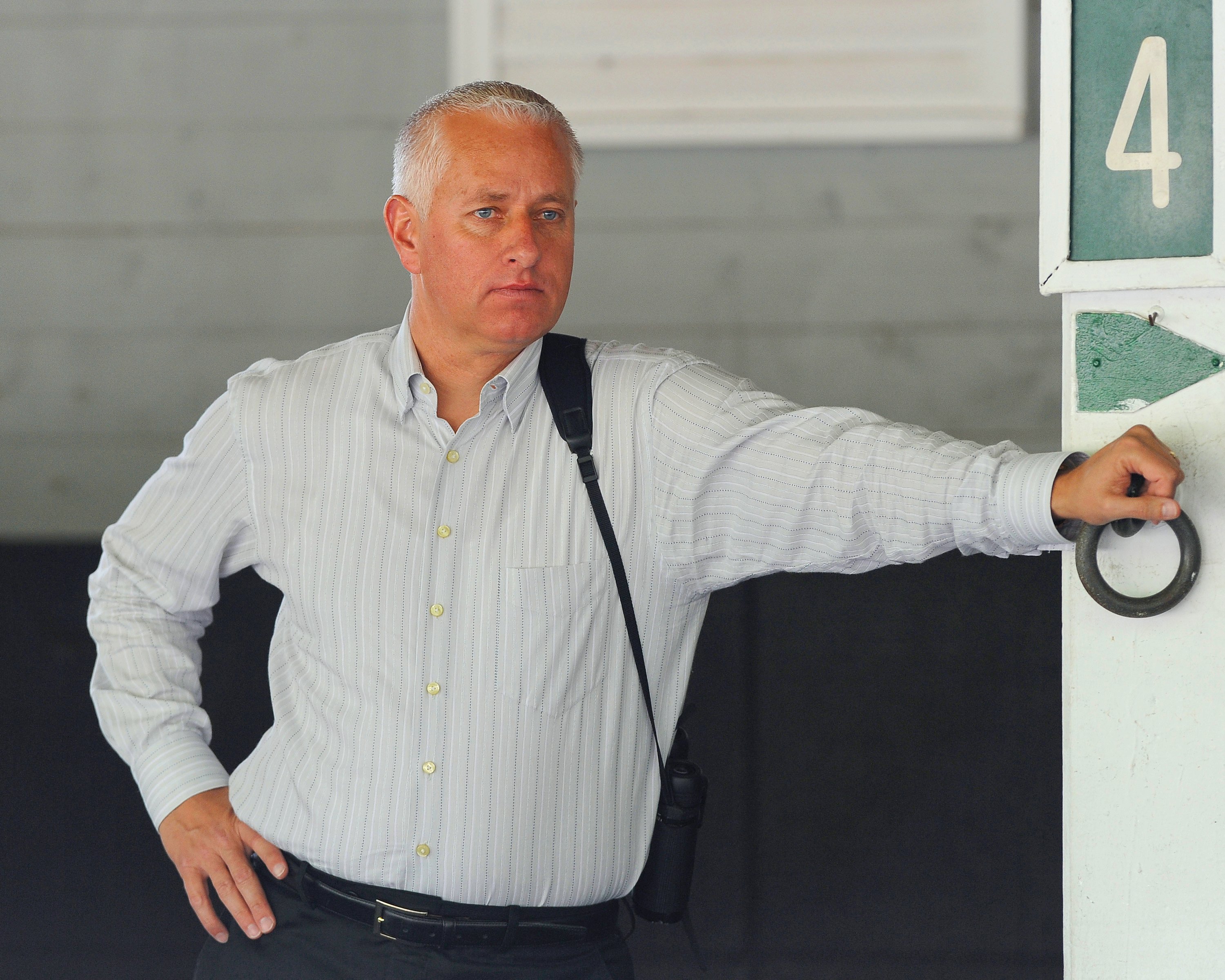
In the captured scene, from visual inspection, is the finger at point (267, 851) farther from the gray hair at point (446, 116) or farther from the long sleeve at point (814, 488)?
the gray hair at point (446, 116)

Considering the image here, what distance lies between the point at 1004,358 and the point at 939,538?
2.08m

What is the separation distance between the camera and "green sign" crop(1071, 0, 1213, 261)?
111 cm

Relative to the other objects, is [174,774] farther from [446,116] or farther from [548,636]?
[446,116]

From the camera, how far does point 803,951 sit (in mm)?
2836

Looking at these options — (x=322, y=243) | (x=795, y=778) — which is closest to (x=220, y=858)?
(x=795, y=778)

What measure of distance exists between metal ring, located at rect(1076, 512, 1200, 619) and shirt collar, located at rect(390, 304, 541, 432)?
622 mm

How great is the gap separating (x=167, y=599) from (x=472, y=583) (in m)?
0.42

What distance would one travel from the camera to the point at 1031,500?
112cm

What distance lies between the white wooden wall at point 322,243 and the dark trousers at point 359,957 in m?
1.89

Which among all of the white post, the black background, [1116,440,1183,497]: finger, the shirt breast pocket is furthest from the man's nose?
the black background

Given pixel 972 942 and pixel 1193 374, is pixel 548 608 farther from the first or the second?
pixel 972 942

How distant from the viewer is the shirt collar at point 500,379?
1493mm

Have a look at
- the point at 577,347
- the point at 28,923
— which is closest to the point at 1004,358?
the point at 577,347

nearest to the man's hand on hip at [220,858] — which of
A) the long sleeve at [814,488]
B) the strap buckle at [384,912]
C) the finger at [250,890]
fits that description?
the finger at [250,890]
